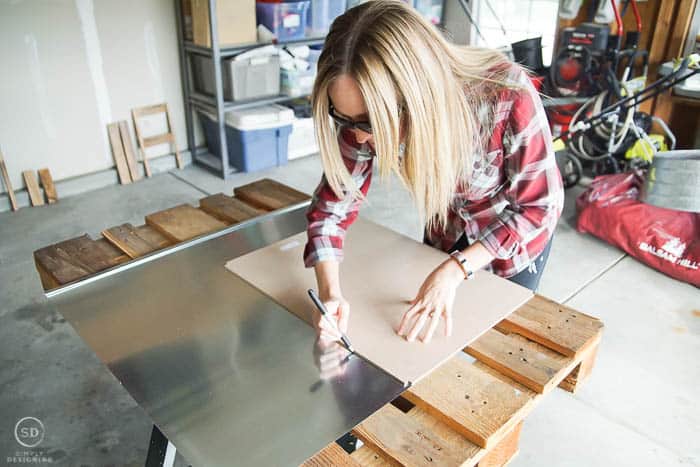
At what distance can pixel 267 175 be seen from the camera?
12.7 feet

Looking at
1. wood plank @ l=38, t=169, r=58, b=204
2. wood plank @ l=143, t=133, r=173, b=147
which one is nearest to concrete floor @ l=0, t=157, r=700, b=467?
wood plank @ l=38, t=169, r=58, b=204

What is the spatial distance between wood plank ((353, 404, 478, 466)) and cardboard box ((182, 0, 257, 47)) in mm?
3050

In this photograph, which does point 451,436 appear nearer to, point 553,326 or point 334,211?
point 553,326

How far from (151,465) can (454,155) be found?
0.89 meters

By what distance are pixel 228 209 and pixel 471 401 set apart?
Answer: 0.99 meters

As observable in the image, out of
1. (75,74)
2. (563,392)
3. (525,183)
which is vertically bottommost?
(563,392)

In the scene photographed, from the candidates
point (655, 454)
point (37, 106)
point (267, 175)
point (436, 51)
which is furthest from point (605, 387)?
point (37, 106)

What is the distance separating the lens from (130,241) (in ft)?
5.02

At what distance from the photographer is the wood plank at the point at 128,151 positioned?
12.2 feet

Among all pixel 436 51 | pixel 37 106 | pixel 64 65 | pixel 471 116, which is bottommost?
pixel 37 106

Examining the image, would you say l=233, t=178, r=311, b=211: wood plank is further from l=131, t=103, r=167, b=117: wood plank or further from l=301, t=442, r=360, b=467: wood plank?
l=131, t=103, r=167, b=117: wood plank

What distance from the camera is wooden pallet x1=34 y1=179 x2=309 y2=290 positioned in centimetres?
139

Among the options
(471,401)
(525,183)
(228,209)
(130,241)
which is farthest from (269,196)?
(471,401)

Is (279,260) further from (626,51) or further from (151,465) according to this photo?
(626,51)
